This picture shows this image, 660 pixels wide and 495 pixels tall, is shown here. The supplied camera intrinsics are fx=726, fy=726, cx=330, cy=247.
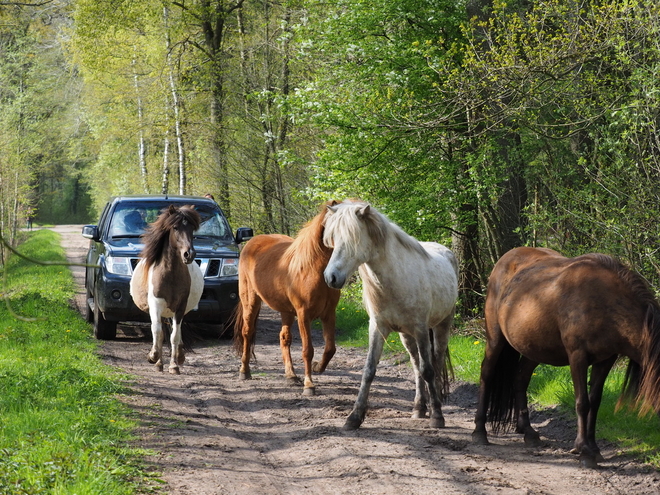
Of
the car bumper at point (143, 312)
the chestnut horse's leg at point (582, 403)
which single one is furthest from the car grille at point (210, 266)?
the chestnut horse's leg at point (582, 403)

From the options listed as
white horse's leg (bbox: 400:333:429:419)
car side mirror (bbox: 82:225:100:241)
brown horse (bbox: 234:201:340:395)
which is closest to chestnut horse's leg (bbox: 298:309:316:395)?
brown horse (bbox: 234:201:340:395)

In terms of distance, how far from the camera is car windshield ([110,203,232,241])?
468 inches

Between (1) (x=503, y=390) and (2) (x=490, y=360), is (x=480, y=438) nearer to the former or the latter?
(1) (x=503, y=390)

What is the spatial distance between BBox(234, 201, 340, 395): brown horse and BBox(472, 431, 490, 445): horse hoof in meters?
2.27

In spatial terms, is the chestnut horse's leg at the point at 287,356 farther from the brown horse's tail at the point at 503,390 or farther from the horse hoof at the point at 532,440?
the horse hoof at the point at 532,440

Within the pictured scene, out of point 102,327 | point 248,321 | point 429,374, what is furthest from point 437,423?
point 102,327

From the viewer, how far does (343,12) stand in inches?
455

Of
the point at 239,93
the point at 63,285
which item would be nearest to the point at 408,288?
the point at 63,285

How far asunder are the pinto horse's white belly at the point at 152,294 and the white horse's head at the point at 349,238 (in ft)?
11.8

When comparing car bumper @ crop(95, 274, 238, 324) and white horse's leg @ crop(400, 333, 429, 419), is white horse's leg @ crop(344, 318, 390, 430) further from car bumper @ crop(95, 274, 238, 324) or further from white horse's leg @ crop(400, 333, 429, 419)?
car bumper @ crop(95, 274, 238, 324)

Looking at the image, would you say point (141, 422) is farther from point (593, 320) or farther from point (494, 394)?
point (593, 320)

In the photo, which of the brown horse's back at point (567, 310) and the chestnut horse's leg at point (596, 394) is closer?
the brown horse's back at point (567, 310)

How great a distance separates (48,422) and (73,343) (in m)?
4.59

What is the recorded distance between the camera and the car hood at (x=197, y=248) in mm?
11125
